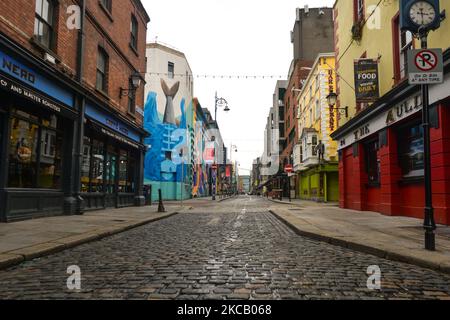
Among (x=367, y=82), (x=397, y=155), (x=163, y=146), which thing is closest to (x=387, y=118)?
(x=397, y=155)

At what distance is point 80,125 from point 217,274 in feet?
34.0

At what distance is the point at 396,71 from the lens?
1345 cm

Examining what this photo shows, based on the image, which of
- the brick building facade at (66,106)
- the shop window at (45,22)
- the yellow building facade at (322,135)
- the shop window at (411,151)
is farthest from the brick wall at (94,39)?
the yellow building facade at (322,135)

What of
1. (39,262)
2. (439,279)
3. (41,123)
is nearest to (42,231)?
(39,262)

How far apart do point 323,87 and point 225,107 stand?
11400 mm

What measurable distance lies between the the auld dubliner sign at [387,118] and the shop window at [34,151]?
37.8ft

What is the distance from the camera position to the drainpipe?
43.7ft

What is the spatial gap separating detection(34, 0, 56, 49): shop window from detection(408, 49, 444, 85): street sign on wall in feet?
33.2

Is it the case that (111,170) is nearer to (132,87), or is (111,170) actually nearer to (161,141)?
(132,87)

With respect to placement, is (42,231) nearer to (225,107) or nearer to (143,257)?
(143,257)

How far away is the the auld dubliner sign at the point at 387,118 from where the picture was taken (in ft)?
38.7

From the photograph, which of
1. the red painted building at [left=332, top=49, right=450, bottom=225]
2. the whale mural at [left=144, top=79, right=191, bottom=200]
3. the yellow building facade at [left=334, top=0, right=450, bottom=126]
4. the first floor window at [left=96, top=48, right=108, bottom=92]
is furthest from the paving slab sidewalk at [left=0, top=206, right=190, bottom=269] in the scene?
the whale mural at [left=144, top=79, right=191, bottom=200]

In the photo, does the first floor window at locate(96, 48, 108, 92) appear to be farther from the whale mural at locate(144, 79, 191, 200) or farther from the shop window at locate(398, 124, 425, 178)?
the whale mural at locate(144, 79, 191, 200)

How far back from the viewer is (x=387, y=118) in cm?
1398
